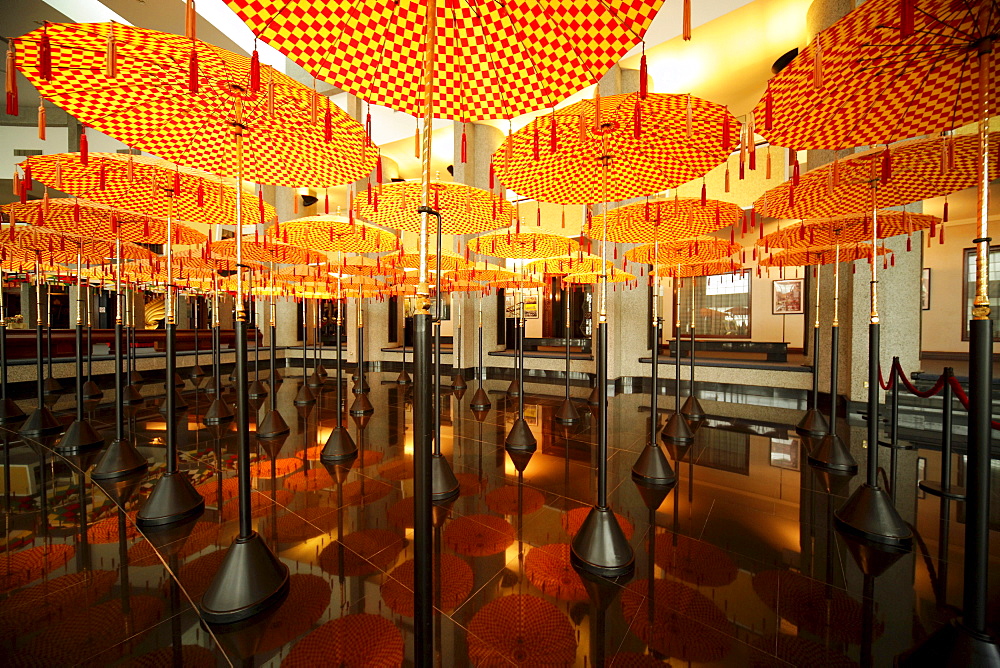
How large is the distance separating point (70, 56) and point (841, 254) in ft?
18.2

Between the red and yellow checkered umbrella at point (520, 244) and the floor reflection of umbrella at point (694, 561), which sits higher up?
the red and yellow checkered umbrella at point (520, 244)

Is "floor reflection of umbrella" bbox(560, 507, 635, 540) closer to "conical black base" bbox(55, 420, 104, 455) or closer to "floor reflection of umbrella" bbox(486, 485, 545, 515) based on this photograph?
"floor reflection of umbrella" bbox(486, 485, 545, 515)

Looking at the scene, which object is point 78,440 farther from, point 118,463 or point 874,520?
point 874,520

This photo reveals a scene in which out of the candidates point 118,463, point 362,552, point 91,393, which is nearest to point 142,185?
point 118,463

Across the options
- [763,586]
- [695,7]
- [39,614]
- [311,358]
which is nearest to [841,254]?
[763,586]

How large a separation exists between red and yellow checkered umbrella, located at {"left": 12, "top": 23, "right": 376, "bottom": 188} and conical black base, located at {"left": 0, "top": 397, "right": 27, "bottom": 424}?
5980 mm

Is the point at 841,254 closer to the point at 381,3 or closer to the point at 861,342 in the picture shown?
the point at 861,342

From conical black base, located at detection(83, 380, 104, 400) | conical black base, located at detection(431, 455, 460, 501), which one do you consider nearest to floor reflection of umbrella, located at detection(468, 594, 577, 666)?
conical black base, located at detection(431, 455, 460, 501)

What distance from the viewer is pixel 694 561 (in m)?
2.07

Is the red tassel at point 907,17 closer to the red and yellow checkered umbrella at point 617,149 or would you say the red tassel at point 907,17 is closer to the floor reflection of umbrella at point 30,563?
the red and yellow checkered umbrella at point 617,149

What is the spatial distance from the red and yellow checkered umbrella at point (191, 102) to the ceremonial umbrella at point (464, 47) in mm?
207

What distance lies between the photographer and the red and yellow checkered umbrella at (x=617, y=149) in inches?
71.0

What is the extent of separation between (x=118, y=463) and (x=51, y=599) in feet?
6.10

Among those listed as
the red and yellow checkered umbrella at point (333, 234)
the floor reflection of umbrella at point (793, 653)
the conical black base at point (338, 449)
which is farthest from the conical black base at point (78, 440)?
the floor reflection of umbrella at point (793, 653)
